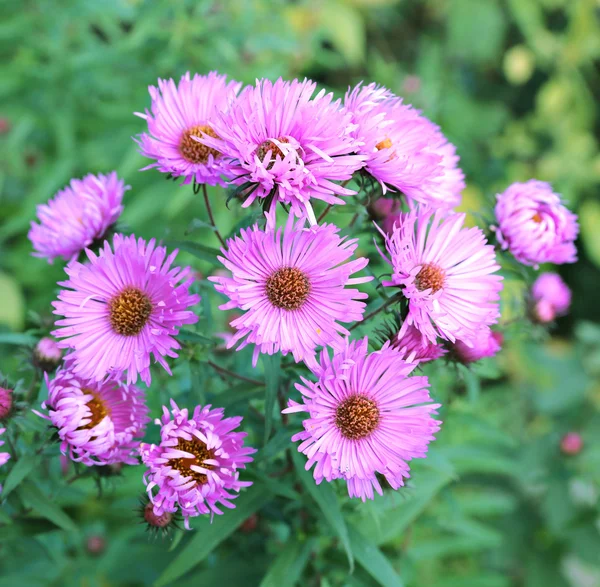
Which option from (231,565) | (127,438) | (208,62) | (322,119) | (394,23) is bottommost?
(231,565)

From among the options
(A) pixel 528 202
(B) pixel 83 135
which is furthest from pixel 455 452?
(B) pixel 83 135

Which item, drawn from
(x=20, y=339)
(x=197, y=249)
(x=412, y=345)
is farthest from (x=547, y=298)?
(x=20, y=339)

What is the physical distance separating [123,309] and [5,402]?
23 cm

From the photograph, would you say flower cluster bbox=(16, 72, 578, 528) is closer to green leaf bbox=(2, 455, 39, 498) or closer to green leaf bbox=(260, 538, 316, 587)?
green leaf bbox=(2, 455, 39, 498)

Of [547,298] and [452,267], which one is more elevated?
[547,298]

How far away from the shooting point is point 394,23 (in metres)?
3.98

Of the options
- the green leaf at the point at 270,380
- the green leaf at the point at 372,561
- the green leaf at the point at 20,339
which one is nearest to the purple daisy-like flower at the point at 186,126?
the green leaf at the point at 270,380

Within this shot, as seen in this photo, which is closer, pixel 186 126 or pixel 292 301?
pixel 292 301

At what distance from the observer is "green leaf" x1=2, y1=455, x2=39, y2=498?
1006 millimetres

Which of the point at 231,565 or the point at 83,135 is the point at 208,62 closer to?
the point at 83,135

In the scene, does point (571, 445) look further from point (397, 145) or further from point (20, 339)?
point (20, 339)

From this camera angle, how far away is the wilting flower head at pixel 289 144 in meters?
0.84

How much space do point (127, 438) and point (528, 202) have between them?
75 centimetres

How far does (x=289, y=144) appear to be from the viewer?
860 millimetres
